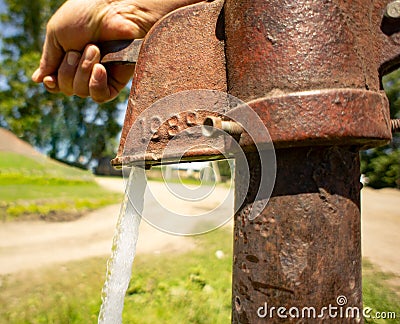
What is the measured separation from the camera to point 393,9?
0.72 meters

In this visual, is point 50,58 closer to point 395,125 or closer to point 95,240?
point 395,125

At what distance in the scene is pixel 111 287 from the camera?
39.4 inches

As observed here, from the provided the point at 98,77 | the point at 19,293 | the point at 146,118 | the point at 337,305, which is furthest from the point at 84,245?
the point at 337,305

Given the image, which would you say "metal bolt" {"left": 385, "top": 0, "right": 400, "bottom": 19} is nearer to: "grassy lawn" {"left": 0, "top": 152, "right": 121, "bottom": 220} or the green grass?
the green grass

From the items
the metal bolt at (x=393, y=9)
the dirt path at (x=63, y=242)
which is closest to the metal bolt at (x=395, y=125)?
the metal bolt at (x=393, y=9)

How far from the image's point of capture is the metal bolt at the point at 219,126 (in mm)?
651

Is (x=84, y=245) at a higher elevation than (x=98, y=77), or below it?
below

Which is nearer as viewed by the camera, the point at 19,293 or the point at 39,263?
the point at 19,293

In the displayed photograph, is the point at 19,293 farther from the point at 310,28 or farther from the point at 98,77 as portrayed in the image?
the point at 310,28

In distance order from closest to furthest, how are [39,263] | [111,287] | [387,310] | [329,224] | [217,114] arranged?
1. [329,224]
2. [217,114]
3. [111,287]
4. [387,310]
5. [39,263]

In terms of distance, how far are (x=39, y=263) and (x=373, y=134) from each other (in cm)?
305

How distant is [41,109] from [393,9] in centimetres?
2065

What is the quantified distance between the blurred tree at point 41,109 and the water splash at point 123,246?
1865 centimetres

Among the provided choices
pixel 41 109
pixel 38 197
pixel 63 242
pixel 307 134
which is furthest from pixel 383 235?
pixel 41 109
